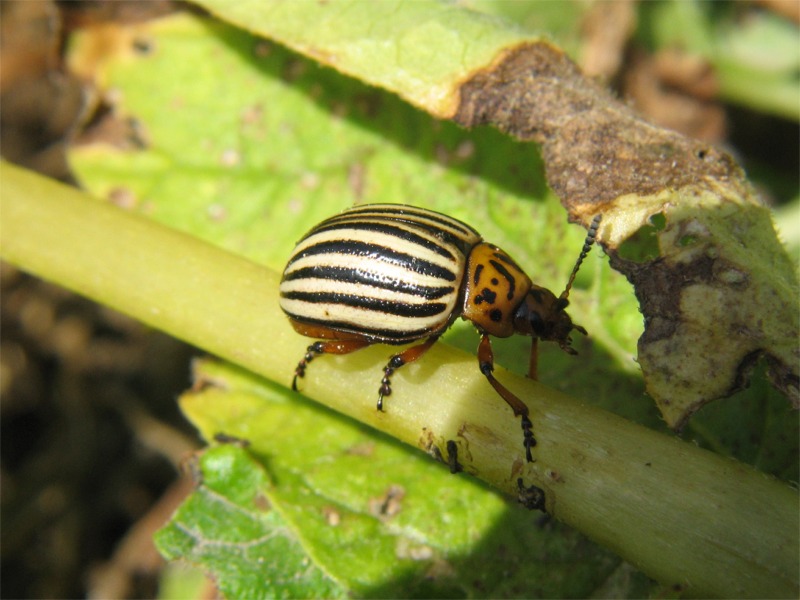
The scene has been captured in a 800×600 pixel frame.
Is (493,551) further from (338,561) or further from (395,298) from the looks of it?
(395,298)

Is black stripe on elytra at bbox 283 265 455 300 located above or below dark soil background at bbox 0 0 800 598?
above

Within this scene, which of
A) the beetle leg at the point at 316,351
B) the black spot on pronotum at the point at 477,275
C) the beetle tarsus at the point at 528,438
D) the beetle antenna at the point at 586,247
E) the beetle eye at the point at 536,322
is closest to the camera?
the beetle tarsus at the point at 528,438

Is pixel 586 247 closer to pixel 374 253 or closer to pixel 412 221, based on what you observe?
pixel 412 221

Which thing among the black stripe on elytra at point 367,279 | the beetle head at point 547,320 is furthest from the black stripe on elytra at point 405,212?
the beetle head at point 547,320

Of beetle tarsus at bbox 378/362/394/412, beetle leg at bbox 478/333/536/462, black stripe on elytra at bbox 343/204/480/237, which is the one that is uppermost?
black stripe on elytra at bbox 343/204/480/237

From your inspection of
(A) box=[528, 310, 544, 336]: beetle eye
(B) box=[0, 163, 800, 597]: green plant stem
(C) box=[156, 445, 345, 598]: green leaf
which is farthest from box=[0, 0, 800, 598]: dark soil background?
(A) box=[528, 310, 544, 336]: beetle eye

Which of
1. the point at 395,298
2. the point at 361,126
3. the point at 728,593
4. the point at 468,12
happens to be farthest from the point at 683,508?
the point at 361,126

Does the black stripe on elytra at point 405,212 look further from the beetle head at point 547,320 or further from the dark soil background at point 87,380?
the dark soil background at point 87,380

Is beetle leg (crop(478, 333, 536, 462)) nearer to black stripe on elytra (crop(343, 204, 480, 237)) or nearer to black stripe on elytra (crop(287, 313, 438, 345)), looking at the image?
black stripe on elytra (crop(287, 313, 438, 345))
